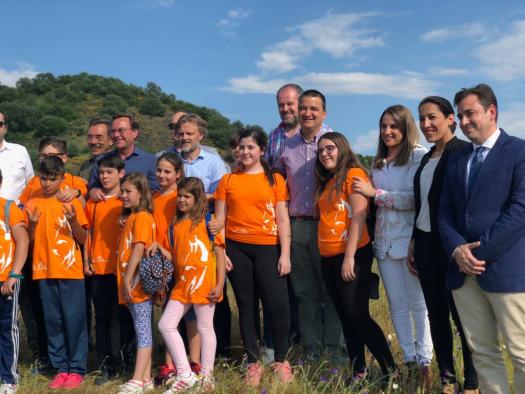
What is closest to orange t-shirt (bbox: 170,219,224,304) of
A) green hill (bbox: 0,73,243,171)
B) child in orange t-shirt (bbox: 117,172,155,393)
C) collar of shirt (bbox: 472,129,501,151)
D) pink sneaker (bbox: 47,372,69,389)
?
child in orange t-shirt (bbox: 117,172,155,393)

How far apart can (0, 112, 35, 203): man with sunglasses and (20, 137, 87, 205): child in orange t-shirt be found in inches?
7.8

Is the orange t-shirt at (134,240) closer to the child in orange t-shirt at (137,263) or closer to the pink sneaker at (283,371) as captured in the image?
the child in orange t-shirt at (137,263)

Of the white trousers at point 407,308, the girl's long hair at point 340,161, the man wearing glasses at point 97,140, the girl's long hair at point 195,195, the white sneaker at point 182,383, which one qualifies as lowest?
the white sneaker at point 182,383

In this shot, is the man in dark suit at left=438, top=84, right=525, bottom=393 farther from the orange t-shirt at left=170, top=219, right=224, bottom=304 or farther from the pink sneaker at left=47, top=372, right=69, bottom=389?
the pink sneaker at left=47, top=372, right=69, bottom=389

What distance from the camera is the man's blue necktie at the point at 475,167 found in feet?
11.8

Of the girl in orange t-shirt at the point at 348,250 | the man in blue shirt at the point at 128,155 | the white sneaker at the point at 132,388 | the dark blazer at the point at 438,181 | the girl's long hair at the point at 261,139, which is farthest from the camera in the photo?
the man in blue shirt at the point at 128,155

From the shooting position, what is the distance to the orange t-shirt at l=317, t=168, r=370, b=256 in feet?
14.9

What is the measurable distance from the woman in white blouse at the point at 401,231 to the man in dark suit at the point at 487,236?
650 millimetres

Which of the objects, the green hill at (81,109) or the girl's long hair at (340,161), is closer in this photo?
the girl's long hair at (340,161)

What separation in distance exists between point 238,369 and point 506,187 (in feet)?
10.2

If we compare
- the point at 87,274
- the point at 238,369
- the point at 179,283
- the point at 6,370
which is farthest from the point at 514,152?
the point at 6,370

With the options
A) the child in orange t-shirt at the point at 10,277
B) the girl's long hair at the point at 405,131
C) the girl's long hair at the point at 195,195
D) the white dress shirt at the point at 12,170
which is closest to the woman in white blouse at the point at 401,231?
the girl's long hair at the point at 405,131

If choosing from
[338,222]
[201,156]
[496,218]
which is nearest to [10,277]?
[201,156]

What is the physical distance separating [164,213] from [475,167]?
2721mm
